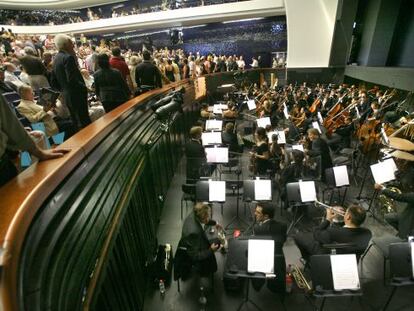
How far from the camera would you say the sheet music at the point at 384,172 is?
4.51m

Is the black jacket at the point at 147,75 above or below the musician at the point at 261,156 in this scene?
above

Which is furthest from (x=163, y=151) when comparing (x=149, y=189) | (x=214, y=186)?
(x=214, y=186)

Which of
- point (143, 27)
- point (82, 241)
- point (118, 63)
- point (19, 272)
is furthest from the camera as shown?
point (143, 27)

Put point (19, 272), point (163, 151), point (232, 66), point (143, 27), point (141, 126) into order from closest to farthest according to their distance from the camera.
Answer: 1. point (19, 272)
2. point (141, 126)
3. point (163, 151)
4. point (232, 66)
5. point (143, 27)

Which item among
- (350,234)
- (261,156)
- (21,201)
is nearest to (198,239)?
(350,234)

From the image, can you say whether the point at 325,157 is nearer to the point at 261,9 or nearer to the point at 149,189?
the point at 149,189

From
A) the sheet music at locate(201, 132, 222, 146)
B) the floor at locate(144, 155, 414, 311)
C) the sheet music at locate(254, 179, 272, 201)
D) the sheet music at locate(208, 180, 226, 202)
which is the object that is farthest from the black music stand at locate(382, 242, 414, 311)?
the sheet music at locate(201, 132, 222, 146)

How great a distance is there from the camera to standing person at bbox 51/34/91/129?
12.3ft

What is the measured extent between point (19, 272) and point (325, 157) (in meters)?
6.39

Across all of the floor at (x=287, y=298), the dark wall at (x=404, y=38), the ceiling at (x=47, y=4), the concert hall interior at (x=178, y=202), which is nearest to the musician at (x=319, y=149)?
the concert hall interior at (x=178, y=202)

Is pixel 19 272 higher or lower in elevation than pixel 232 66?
higher

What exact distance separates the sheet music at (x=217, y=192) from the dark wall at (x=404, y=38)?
11.7 meters

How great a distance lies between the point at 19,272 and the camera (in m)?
1.11

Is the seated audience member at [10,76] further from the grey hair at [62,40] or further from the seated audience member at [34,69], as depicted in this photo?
the grey hair at [62,40]
